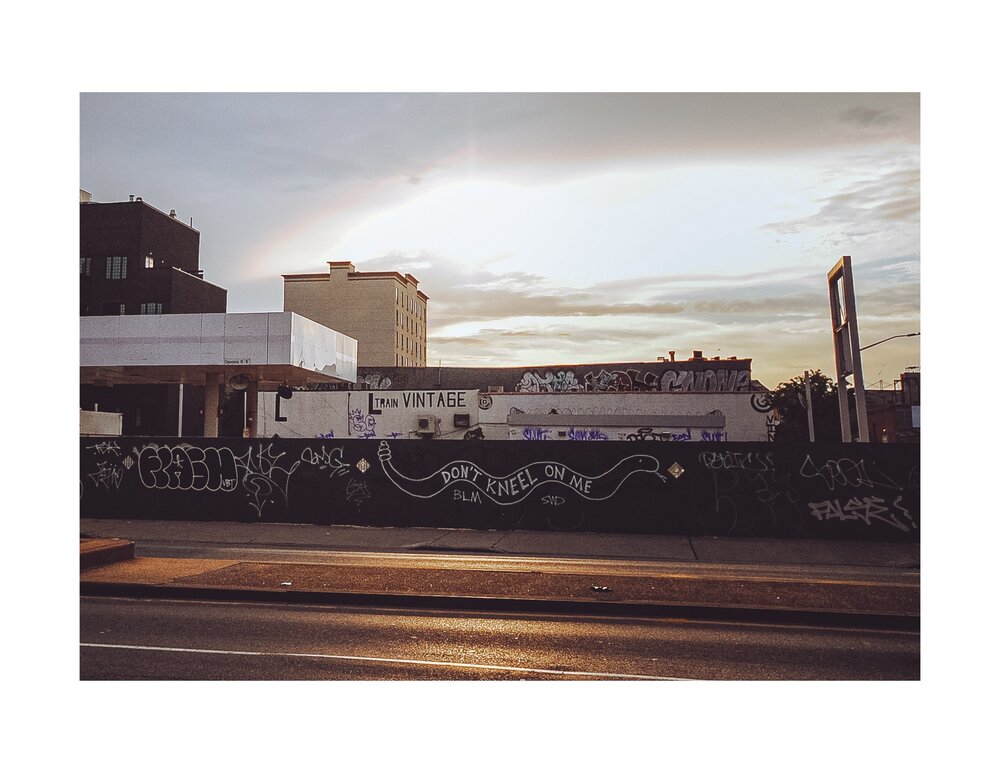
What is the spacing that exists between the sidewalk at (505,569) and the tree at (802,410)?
48290 mm

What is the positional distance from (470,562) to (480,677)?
6.03 meters

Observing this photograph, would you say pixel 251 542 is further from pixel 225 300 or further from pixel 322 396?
pixel 225 300

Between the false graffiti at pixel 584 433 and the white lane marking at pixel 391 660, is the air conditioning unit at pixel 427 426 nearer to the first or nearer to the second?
the false graffiti at pixel 584 433

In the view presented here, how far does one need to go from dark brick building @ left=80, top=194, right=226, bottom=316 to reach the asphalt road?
168 ft

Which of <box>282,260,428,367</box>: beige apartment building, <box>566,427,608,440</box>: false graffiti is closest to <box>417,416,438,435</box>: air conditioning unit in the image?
<box>566,427,608,440</box>: false graffiti

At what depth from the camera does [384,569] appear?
10516 millimetres

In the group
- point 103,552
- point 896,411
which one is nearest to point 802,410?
point 896,411

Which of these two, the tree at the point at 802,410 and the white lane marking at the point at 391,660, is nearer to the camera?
the white lane marking at the point at 391,660

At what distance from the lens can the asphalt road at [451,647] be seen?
247 inches

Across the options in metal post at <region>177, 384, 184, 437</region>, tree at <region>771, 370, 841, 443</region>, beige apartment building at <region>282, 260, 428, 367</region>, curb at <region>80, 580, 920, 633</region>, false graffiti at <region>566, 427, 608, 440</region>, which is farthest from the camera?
beige apartment building at <region>282, 260, 428, 367</region>

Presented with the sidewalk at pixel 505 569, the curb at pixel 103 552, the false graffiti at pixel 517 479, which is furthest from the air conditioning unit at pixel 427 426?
the curb at pixel 103 552

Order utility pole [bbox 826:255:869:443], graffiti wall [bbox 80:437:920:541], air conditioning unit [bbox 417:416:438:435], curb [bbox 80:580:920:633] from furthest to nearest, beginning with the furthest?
air conditioning unit [bbox 417:416:438:435] < graffiti wall [bbox 80:437:920:541] < utility pole [bbox 826:255:869:443] < curb [bbox 80:580:920:633]

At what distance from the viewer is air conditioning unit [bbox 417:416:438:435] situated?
39.2 m

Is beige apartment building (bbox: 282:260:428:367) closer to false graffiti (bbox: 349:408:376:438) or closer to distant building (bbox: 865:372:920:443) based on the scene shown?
false graffiti (bbox: 349:408:376:438)
